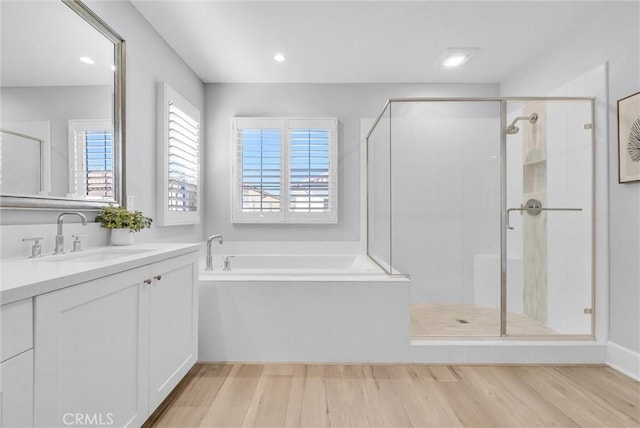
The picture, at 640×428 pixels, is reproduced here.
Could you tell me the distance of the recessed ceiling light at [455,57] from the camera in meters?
2.77

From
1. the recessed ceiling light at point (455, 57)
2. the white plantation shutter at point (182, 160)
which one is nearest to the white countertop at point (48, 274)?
the white plantation shutter at point (182, 160)

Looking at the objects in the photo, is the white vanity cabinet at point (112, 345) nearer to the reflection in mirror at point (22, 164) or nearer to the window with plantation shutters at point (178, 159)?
the reflection in mirror at point (22, 164)

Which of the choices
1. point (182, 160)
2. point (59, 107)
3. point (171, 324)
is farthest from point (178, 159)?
point (171, 324)

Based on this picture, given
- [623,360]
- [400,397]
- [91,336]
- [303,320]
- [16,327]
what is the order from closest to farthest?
[16,327]
[91,336]
[400,397]
[623,360]
[303,320]

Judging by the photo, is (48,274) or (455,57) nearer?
(48,274)

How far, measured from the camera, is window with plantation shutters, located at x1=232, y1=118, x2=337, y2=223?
3479mm

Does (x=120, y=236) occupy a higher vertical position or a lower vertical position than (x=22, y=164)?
lower

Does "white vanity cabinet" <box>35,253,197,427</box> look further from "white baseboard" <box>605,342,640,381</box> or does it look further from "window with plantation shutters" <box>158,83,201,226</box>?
"white baseboard" <box>605,342,640,381</box>

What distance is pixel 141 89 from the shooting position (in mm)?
2307

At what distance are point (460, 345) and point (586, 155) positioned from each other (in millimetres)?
1637

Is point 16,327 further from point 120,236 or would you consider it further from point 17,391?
point 120,236

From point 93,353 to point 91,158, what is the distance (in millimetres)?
1160

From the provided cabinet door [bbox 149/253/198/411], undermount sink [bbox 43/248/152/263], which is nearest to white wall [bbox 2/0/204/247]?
undermount sink [bbox 43/248/152/263]

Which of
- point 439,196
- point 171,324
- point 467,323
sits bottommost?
point 467,323
